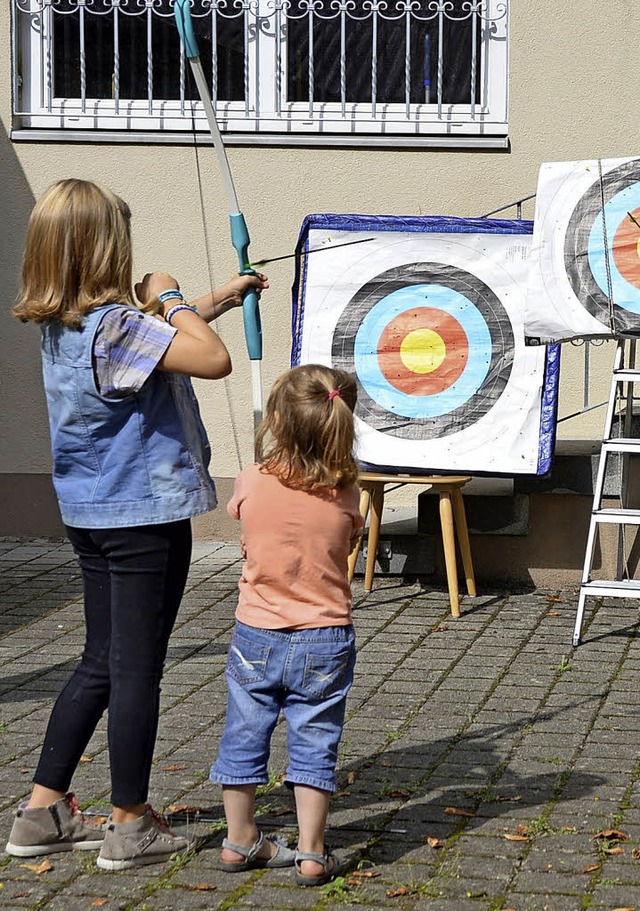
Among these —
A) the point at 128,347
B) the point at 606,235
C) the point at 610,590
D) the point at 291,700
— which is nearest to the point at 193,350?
the point at 128,347

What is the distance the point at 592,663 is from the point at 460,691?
2.37 ft

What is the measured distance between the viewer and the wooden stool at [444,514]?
6707 mm

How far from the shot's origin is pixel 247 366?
822cm

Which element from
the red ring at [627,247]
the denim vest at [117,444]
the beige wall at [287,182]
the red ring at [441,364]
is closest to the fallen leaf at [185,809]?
the denim vest at [117,444]

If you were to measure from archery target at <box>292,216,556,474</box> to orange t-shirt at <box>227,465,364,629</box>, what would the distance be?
3427 millimetres

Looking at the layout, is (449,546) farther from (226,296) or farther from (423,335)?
(226,296)

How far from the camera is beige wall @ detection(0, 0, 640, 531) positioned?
793 centimetres

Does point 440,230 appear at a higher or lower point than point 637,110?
lower

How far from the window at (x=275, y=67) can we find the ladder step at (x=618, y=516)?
2.84 meters

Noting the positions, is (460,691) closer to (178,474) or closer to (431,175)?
(178,474)

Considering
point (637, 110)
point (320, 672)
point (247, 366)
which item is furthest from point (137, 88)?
point (320, 672)

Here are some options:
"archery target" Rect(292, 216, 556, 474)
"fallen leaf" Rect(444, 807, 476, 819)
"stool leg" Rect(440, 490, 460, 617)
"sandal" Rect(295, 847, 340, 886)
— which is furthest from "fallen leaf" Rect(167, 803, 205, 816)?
"archery target" Rect(292, 216, 556, 474)

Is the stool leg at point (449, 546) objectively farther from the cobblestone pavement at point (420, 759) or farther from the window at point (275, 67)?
the window at point (275, 67)

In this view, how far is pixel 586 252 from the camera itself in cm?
666
